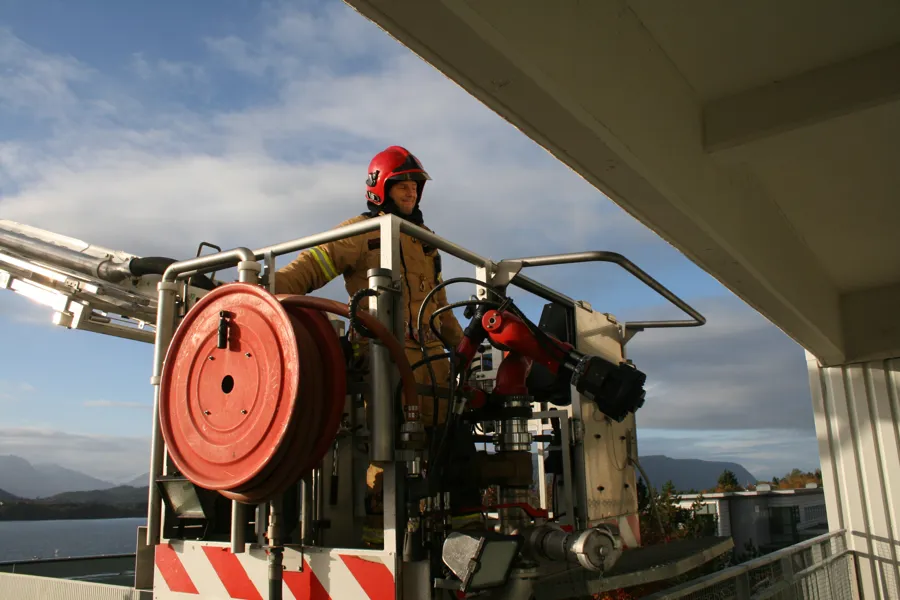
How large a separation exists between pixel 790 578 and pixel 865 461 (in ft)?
9.28

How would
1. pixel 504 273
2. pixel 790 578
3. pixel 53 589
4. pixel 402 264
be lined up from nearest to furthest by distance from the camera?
pixel 402 264
pixel 504 273
pixel 790 578
pixel 53 589

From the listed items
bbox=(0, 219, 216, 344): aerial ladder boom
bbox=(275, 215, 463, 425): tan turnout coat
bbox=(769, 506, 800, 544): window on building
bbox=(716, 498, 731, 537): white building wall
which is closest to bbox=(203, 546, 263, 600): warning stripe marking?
bbox=(275, 215, 463, 425): tan turnout coat

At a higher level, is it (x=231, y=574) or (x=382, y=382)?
(x=382, y=382)

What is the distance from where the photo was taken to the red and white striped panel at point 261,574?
2.68 meters

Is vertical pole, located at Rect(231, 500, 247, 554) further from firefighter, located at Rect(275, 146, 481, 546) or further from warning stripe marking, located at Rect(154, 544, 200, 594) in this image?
firefighter, located at Rect(275, 146, 481, 546)

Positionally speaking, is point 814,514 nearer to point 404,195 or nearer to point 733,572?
point 733,572

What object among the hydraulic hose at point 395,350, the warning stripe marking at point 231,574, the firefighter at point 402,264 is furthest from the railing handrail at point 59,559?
the hydraulic hose at point 395,350

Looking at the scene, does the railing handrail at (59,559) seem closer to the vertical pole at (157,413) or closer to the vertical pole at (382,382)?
the vertical pole at (157,413)

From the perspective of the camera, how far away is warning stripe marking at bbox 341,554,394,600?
2623 mm

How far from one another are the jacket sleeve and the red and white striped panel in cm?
124

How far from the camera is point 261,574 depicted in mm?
3004

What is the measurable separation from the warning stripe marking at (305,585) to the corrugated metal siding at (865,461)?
595cm

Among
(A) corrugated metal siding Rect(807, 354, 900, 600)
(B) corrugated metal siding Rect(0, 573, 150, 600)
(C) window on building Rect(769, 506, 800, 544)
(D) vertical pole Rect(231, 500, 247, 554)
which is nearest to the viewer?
(D) vertical pole Rect(231, 500, 247, 554)

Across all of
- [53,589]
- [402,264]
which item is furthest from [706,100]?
[53,589]
